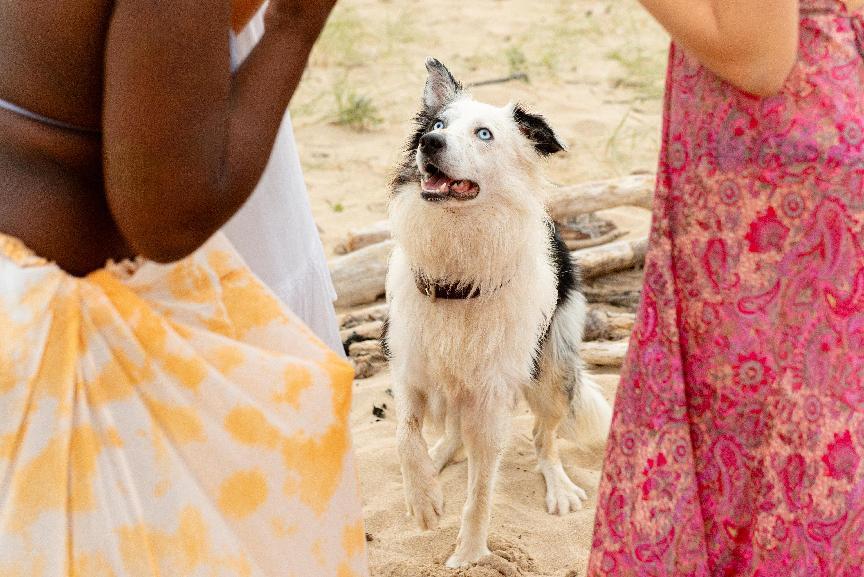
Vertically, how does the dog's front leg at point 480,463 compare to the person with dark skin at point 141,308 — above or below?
below

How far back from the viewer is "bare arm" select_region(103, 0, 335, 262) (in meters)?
1.21

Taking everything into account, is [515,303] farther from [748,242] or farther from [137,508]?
[137,508]

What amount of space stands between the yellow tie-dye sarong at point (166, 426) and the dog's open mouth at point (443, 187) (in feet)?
5.18

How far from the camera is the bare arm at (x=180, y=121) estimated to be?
1.21 meters

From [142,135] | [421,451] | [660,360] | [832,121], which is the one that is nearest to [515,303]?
[421,451]

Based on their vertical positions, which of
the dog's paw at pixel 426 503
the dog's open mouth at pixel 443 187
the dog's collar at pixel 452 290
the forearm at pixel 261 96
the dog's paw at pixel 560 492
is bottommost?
the dog's paw at pixel 560 492

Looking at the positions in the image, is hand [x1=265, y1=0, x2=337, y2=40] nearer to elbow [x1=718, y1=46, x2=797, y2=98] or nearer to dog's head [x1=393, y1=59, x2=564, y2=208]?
elbow [x1=718, y1=46, x2=797, y2=98]

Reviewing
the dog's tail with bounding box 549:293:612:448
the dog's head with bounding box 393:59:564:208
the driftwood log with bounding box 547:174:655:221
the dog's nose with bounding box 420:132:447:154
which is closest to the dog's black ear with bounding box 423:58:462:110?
the dog's head with bounding box 393:59:564:208

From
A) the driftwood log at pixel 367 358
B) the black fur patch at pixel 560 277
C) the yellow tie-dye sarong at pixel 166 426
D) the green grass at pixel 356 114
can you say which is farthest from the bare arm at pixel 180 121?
the green grass at pixel 356 114

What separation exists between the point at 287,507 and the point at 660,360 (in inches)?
30.1

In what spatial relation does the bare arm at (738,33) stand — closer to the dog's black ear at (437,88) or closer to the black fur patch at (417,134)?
the black fur patch at (417,134)

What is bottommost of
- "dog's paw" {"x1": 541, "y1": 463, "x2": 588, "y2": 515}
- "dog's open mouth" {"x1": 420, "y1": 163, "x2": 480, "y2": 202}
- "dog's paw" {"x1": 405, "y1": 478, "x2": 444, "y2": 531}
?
"dog's paw" {"x1": 541, "y1": 463, "x2": 588, "y2": 515}

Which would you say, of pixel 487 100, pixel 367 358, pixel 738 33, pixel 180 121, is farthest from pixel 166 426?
pixel 487 100

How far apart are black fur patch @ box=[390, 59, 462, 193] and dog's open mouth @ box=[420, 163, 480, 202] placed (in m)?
0.08
